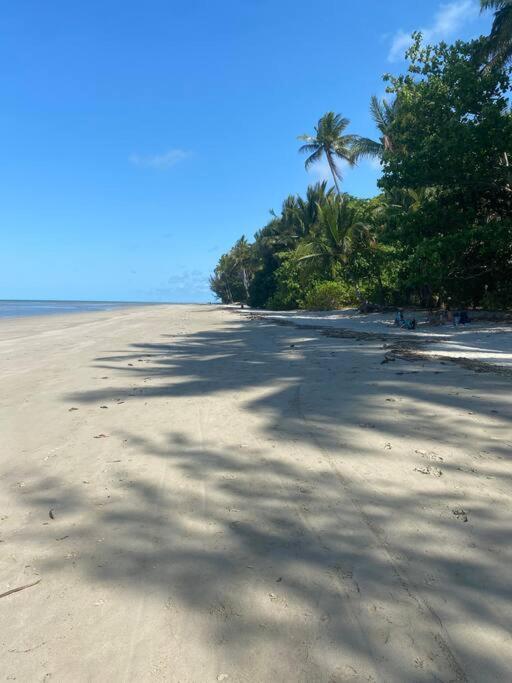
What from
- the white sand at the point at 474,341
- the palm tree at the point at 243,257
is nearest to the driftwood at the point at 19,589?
the white sand at the point at 474,341

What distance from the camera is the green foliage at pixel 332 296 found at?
2859cm

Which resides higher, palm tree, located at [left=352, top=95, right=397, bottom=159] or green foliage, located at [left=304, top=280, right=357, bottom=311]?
palm tree, located at [left=352, top=95, right=397, bottom=159]

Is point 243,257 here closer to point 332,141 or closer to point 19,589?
point 332,141

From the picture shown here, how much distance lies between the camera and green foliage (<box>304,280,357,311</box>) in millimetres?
28594

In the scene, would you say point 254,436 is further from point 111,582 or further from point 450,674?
point 450,674

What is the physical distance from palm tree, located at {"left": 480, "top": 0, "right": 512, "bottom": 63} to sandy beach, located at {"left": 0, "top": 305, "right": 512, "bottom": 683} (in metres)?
16.0

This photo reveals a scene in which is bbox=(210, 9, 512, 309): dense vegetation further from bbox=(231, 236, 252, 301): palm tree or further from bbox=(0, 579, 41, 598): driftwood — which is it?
bbox=(231, 236, 252, 301): palm tree

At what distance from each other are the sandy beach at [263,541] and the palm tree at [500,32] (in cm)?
1598

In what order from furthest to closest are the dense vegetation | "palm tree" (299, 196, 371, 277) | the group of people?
"palm tree" (299, 196, 371, 277), the group of people, the dense vegetation

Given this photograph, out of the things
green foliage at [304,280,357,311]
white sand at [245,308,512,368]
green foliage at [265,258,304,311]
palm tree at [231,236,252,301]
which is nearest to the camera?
white sand at [245,308,512,368]

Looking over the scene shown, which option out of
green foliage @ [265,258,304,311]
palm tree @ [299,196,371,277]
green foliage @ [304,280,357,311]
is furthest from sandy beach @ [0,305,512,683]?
green foliage @ [265,258,304,311]

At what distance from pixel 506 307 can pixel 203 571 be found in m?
16.7

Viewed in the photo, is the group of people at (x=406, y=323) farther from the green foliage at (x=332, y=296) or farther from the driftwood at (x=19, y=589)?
the driftwood at (x=19, y=589)

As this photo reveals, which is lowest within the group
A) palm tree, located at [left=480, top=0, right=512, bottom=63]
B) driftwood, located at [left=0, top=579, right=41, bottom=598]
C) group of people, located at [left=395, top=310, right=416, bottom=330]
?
driftwood, located at [left=0, top=579, right=41, bottom=598]
